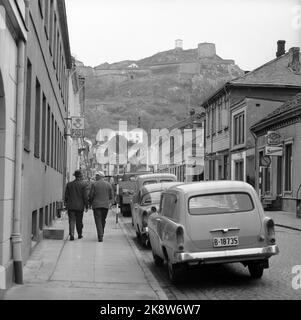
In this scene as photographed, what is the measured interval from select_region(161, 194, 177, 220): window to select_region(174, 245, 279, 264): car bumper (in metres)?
0.92

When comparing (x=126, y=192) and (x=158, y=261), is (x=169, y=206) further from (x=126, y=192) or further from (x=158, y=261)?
(x=126, y=192)

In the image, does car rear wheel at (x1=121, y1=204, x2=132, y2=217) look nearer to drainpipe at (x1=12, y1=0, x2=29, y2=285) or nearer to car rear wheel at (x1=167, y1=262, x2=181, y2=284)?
car rear wheel at (x1=167, y1=262, x2=181, y2=284)

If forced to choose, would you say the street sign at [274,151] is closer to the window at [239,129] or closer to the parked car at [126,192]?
the parked car at [126,192]

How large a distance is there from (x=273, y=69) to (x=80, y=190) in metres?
29.5

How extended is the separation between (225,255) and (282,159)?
21920mm

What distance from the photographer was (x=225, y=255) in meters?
9.30

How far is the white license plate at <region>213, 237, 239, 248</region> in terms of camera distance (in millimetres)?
9344

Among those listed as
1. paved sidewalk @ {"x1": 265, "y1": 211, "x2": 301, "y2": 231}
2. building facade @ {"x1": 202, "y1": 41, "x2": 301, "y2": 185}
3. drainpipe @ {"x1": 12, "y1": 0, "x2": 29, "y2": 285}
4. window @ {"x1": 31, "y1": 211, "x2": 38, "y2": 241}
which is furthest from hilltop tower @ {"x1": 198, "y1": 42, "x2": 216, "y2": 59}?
drainpipe @ {"x1": 12, "y1": 0, "x2": 29, "y2": 285}

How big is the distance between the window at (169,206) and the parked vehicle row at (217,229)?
0.09 ft

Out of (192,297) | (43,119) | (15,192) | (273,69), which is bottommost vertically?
(192,297)
